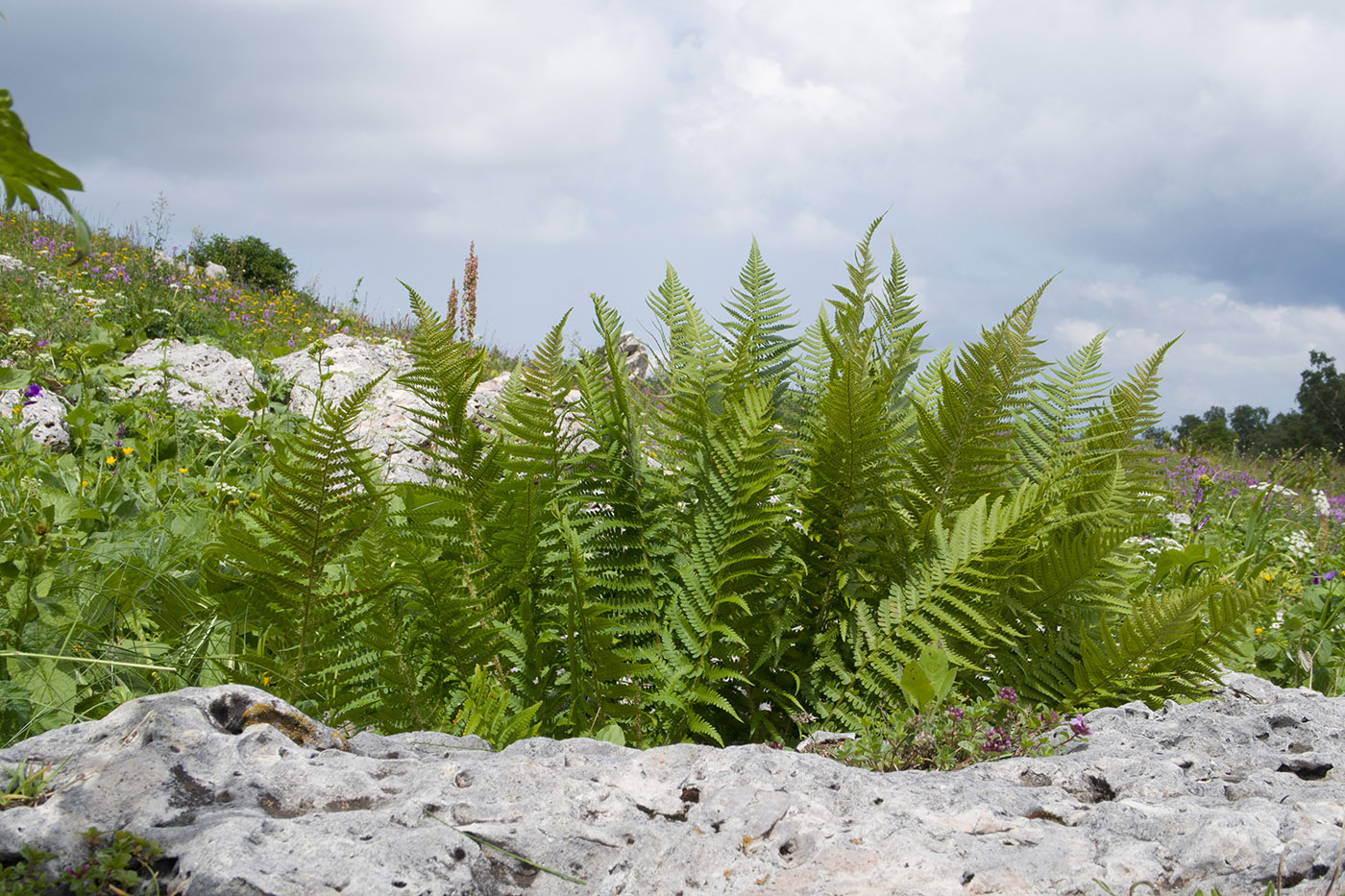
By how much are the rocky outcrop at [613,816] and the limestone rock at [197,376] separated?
5228mm

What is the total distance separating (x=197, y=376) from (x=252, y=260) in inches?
567

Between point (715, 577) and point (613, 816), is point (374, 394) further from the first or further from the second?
point (613, 816)

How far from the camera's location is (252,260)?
19500 millimetres

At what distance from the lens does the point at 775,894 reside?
1.21 meters

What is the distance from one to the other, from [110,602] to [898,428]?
93.0 inches

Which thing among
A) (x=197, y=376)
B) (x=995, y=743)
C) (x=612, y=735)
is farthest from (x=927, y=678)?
(x=197, y=376)

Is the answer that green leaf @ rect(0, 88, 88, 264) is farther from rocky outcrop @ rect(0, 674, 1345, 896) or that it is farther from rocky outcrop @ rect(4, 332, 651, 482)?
rocky outcrop @ rect(4, 332, 651, 482)

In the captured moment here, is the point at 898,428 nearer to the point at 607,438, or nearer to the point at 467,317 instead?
the point at 607,438

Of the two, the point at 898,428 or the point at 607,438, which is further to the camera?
the point at 607,438

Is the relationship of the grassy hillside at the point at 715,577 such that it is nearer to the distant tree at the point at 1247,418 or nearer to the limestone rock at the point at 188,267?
the limestone rock at the point at 188,267

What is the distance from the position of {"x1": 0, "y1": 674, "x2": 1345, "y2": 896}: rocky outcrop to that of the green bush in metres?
19.2

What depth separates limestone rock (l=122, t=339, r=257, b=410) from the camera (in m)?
6.44

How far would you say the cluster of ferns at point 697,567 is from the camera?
1996mm

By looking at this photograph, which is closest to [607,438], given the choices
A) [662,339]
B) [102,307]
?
[662,339]
